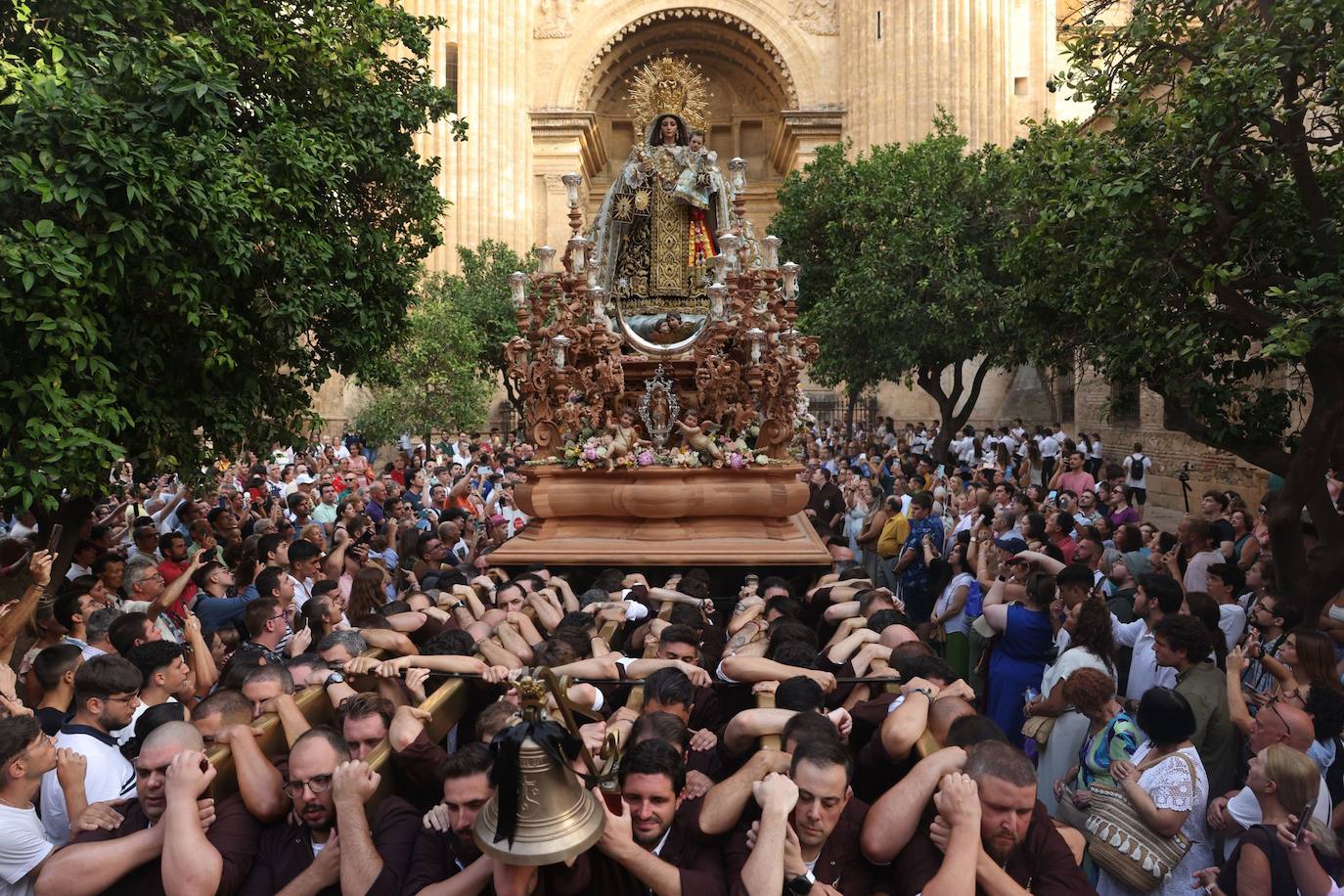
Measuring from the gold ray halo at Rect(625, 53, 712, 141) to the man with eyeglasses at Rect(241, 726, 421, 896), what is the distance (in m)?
13.0

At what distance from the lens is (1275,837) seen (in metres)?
4.30

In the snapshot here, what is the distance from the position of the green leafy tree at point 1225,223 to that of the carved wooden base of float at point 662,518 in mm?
3911

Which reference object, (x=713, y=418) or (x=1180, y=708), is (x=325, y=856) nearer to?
(x=1180, y=708)

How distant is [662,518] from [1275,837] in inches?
330

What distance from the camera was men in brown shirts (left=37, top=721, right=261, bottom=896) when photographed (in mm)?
4109

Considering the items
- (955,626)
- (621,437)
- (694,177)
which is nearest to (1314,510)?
(955,626)

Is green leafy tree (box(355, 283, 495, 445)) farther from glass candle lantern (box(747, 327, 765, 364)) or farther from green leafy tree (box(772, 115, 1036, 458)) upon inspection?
glass candle lantern (box(747, 327, 765, 364))

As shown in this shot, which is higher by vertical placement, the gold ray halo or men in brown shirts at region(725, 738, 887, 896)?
the gold ray halo

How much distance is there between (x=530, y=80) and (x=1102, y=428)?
3101cm

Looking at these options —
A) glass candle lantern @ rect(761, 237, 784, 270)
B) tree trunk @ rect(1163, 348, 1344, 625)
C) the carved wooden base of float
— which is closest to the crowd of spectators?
tree trunk @ rect(1163, 348, 1344, 625)

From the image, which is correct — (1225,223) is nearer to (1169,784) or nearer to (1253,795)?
(1253,795)

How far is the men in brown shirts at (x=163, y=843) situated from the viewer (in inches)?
162

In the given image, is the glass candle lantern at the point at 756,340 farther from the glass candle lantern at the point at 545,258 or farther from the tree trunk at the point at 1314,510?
the tree trunk at the point at 1314,510

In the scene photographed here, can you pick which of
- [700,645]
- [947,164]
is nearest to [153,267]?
[700,645]
